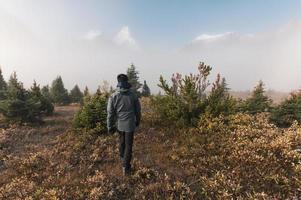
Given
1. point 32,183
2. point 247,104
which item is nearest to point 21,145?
point 32,183

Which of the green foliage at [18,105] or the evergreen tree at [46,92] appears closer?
the green foliage at [18,105]

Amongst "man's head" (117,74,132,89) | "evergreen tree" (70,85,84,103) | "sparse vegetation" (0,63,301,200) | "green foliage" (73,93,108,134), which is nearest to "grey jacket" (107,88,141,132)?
"man's head" (117,74,132,89)

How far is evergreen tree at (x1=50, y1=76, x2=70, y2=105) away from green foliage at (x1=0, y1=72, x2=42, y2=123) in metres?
17.7

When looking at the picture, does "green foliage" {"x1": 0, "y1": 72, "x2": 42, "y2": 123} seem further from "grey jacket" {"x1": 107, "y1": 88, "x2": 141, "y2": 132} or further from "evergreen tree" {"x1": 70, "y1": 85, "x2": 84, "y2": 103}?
"evergreen tree" {"x1": 70, "y1": 85, "x2": 84, "y2": 103}

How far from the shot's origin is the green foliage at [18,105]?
1501 cm

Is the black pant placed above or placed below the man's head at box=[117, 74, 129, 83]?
below

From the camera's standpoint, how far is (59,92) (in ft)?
111

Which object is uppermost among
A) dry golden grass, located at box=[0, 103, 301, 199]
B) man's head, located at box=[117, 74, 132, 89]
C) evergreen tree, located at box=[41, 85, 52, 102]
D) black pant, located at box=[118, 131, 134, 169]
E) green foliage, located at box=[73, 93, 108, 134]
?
evergreen tree, located at box=[41, 85, 52, 102]

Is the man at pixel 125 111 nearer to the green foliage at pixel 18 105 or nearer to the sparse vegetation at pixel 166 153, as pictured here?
the sparse vegetation at pixel 166 153

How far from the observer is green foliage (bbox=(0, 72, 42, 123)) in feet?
49.2

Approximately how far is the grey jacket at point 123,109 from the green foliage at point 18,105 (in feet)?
31.4

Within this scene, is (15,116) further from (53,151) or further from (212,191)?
(212,191)

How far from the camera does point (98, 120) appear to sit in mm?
12352

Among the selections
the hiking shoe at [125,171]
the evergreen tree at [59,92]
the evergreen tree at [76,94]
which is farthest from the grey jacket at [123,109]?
the evergreen tree at [76,94]
